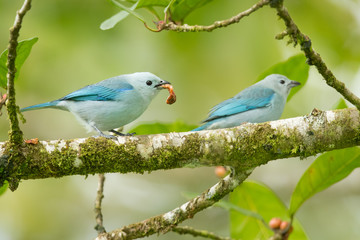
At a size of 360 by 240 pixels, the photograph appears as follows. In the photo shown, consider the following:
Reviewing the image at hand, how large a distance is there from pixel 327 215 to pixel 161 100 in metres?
3.56

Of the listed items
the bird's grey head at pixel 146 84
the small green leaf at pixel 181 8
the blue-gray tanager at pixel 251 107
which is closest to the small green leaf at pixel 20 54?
the small green leaf at pixel 181 8

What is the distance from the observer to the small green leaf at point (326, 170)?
4.06 metres

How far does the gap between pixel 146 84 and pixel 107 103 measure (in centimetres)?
60

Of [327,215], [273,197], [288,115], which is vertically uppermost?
[288,115]

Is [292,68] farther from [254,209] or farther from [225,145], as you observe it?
[225,145]

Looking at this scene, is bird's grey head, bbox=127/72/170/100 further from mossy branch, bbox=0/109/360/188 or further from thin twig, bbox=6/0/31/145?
thin twig, bbox=6/0/31/145

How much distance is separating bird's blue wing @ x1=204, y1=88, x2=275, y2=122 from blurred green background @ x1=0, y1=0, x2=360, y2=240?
3.87 ft

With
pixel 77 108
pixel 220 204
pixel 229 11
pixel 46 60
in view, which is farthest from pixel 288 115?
pixel 46 60

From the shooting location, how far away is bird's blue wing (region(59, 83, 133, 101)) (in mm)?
4824

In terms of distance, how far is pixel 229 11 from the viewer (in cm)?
743

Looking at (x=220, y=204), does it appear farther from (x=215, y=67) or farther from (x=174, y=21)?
(x=215, y=67)

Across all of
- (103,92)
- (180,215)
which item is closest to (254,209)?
(180,215)

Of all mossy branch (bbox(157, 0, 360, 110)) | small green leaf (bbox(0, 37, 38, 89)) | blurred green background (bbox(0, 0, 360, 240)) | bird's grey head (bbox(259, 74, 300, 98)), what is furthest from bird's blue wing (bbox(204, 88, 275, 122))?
small green leaf (bbox(0, 37, 38, 89))

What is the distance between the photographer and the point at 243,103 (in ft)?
18.1
